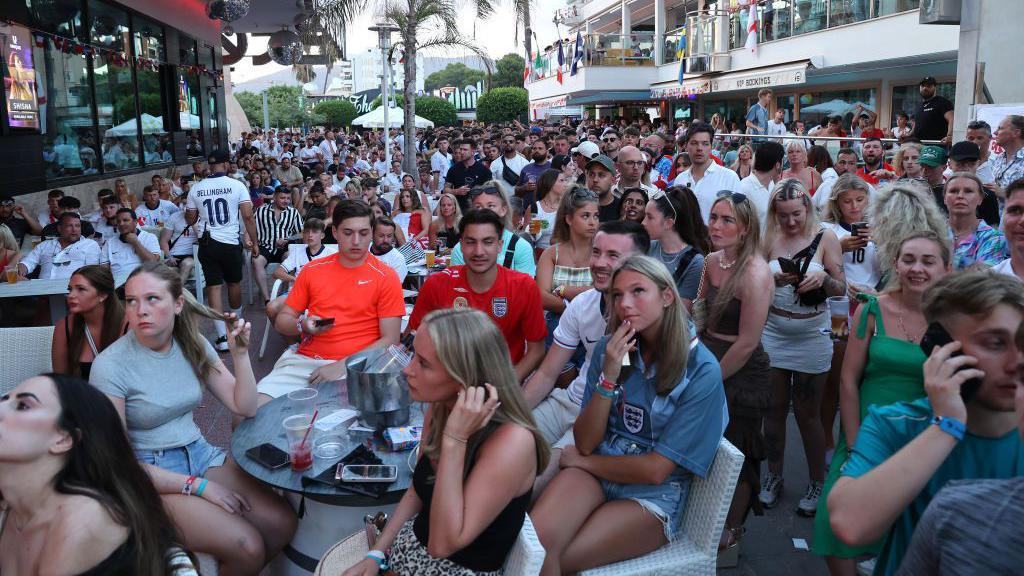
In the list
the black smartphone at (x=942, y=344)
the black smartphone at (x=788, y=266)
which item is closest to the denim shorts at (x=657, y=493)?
the black smartphone at (x=942, y=344)

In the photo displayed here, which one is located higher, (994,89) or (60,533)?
(994,89)

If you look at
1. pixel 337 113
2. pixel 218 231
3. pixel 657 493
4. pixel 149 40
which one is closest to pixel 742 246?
pixel 657 493

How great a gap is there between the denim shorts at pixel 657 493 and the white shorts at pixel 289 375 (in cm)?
217

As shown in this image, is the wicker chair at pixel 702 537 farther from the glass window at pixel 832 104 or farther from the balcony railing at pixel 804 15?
the glass window at pixel 832 104

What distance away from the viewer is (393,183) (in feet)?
44.6

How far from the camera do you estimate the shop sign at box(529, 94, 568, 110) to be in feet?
114

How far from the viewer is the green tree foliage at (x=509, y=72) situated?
73312mm

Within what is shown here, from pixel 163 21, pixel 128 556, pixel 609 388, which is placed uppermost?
pixel 163 21

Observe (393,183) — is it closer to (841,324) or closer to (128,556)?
(841,324)

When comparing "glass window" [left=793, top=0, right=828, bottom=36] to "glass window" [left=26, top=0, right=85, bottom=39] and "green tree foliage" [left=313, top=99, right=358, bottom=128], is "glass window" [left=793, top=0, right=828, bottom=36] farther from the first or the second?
"green tree foliage" [left=313, top=99, right=358, bottom=128]

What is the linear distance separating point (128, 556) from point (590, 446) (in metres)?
1.61

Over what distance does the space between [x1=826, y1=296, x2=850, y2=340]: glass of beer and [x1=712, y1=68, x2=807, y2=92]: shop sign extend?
1569cm

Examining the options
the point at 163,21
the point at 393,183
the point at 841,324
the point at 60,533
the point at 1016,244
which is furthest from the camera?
the point at 163,21

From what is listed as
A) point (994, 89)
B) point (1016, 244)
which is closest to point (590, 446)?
point (1016, 244)
